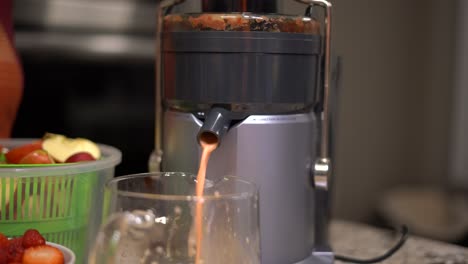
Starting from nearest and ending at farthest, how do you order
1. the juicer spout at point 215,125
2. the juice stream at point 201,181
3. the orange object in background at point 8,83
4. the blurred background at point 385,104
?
the juice stream at point 201,181 → the juicer spout at point 215,125 → the orange object in background at point 8,83 → the blurred background at point 385,104

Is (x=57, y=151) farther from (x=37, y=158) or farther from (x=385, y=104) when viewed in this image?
(x=385, y=104)

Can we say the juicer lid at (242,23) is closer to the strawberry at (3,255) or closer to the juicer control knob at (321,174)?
the juicer control knob at (321,174)

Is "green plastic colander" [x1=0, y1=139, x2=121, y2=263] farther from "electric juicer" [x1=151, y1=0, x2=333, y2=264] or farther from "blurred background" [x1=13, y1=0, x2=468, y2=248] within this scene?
"blurred background" [x1=13, y1=0, x2=468, y2=248]

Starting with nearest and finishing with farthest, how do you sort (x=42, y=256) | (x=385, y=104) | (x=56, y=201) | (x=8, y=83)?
(x=42, y=256)
(x=56, y=201)
(x=8, y=83)
(x=385, y=104)

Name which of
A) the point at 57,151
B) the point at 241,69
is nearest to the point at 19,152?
the point at 57,151

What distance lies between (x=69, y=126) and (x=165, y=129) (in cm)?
35

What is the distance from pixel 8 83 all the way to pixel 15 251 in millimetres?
328

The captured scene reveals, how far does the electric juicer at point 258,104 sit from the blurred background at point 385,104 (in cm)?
38

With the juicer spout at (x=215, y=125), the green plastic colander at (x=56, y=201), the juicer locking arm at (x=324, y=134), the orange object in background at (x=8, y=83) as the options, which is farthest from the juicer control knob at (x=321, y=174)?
the orange object in background at (x=8, y=83)

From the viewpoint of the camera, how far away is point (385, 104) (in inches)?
80.0

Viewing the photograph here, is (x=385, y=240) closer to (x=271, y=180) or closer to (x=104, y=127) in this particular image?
(x=271, y=180)

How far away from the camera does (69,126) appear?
3.32ft

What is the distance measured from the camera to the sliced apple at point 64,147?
702 millimetres

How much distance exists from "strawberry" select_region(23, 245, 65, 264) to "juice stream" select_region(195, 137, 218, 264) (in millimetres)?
128
